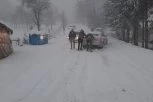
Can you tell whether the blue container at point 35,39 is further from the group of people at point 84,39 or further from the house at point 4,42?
the house at point 4,42

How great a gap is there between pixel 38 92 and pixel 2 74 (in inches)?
158

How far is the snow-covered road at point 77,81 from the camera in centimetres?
1020

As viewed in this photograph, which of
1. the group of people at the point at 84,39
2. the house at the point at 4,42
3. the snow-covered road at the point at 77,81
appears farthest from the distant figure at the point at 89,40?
the house at the point at 4,42

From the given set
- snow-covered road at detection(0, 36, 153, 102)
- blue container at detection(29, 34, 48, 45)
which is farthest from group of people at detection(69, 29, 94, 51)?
blue container at detection(29, 34, 48, 45)

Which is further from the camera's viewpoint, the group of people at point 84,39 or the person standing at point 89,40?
the person standing at point 89,40

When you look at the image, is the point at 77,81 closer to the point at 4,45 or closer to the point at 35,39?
the point at 4,45

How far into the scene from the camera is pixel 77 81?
12406 millimetres

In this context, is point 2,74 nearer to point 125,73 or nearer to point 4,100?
point 4,100

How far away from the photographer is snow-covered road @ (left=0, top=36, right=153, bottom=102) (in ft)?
33.4

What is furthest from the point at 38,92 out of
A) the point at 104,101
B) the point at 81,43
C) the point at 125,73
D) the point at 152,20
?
the point at 152,20

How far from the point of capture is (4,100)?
9.80 metres

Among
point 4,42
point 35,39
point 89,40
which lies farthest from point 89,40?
point 35,39

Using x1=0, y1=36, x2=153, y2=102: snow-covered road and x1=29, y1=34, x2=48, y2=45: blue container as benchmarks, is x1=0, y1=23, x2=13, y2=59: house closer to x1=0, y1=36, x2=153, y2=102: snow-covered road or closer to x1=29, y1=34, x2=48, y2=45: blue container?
x1=0, y1=36, x2=153, y2=102: snow-covered road

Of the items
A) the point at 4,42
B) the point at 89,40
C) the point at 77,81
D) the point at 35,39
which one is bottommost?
the point at 77,81
